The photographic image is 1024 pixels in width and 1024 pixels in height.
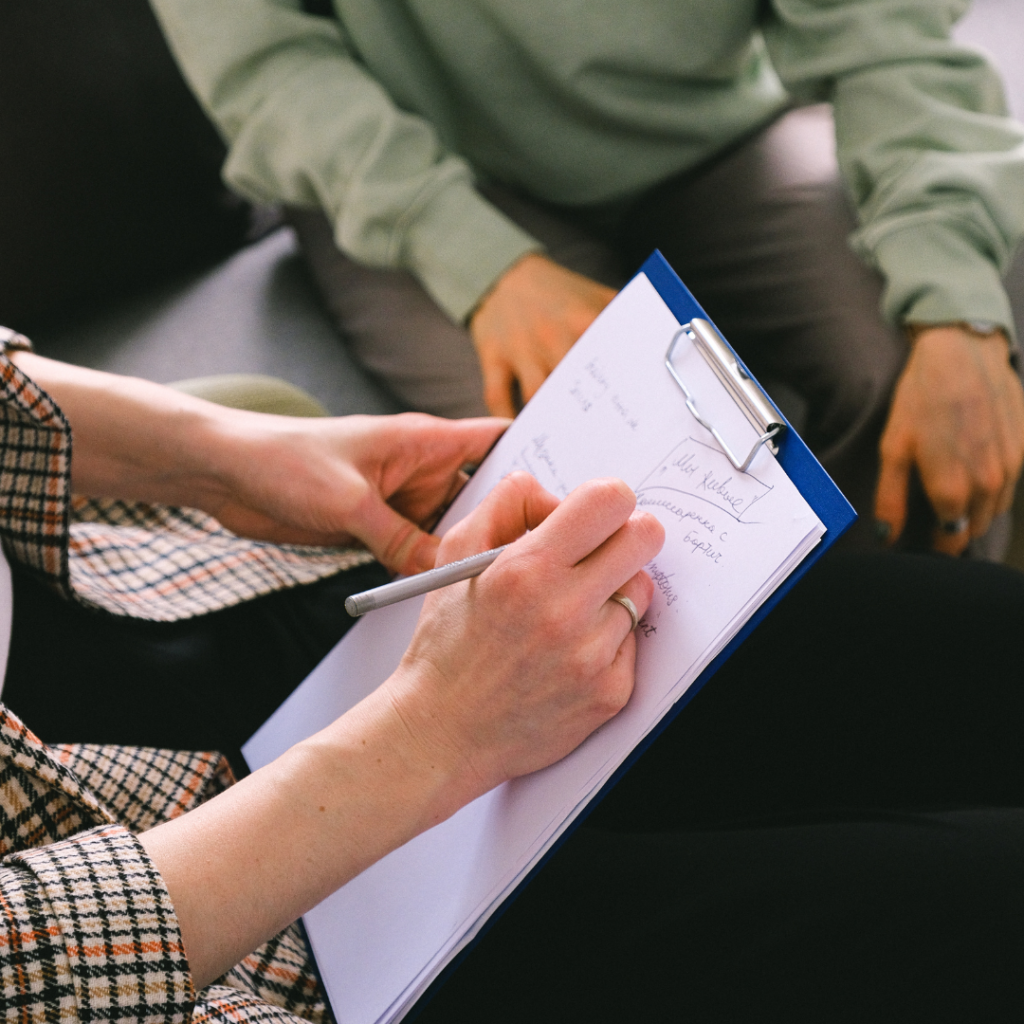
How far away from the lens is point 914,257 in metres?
0.76

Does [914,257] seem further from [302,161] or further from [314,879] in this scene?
[314,879]

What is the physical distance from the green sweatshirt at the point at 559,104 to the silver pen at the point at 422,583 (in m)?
0.46

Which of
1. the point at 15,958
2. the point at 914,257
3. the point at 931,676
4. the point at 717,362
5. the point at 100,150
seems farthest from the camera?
the point at 100,150

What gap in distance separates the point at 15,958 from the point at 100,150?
0.87m

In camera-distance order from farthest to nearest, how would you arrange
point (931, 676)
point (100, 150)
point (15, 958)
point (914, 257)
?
point (100, 150), point (914, 257), point (931, 676), point (15, 958)

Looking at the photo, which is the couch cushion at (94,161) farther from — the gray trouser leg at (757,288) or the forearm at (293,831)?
the forearm at (293,831)

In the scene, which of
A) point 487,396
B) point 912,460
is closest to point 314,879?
point 487,396

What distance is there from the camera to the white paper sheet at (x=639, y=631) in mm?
396

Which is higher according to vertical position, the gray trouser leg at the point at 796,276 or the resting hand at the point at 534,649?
the resting hand at the point at 534,649

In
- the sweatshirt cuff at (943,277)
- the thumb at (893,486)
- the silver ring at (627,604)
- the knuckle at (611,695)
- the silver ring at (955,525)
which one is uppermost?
the silver ring at (627,604)

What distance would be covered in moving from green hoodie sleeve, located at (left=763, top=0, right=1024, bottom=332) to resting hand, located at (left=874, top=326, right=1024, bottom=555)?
3 centimetres

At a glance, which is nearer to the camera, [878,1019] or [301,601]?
[878,1019]

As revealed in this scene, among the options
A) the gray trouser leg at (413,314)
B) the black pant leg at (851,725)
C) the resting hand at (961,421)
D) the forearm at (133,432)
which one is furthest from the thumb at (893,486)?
the forearm at (133,432)

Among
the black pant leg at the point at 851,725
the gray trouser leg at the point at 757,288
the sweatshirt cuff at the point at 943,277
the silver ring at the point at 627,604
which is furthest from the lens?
the gray trouser leg at the point at 757,288
